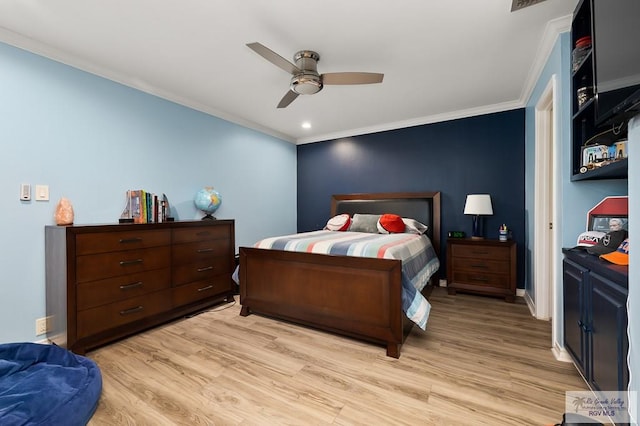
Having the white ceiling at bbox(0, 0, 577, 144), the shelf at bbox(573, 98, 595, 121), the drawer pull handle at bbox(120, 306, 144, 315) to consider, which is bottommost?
the drawer pull handle at bbox(120, 306, 144, 315)

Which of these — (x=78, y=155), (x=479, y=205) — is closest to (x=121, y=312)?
(x=78, y=155)

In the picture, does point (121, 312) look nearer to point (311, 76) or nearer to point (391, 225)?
point (311, 76)

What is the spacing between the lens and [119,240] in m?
2.30

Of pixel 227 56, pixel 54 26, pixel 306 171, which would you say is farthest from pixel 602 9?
pixel 306 171

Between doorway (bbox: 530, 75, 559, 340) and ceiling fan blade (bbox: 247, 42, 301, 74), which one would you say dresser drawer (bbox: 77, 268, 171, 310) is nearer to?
ceiling fan blade (bbox: 247, 42, 301, 74)

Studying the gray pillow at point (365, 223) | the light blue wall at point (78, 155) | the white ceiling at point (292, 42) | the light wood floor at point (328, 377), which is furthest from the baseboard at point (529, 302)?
the light blue wall at point (78, 155)

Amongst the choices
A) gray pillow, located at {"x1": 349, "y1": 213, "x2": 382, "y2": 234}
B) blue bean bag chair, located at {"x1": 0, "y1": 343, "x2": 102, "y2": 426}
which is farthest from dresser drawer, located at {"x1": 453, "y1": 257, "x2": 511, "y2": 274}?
blue bean bag chair, located at {"x1": 0, "y1": 343, "x2": 102, "y2": 426}

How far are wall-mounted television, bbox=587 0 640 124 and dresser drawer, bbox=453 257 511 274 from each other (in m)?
2.33

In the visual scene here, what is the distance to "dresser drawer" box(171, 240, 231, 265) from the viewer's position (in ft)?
8.97

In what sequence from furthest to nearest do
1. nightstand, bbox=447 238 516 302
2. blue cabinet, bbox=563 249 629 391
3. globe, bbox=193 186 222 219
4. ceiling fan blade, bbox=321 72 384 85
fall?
globe, bbox=193 186 222 219, nightstand, bbox=447 238 516 302, ceiling fan blade, bbox=321 72 384 85, blue cabinet, bbox=563 249 629 391

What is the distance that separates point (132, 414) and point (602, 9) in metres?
3.07

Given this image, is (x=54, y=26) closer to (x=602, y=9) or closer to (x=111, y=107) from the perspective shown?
(x=111, y=107)

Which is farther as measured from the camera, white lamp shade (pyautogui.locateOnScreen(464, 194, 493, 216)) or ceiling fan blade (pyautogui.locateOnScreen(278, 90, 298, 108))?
white lamp shade (pyautogui.locateOnScreen(464, 194, 493, 216))

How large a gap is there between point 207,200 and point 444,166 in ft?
10.7
